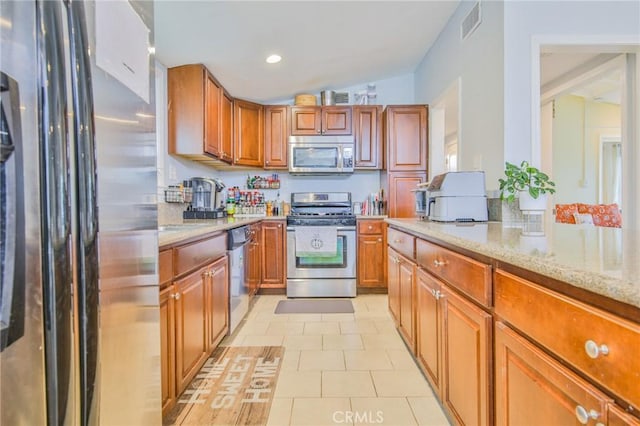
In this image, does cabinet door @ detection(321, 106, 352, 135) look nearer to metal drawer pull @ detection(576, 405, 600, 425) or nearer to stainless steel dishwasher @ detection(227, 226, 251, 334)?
stainless steel dishwasher @ detection(227, 226, 251, 334)

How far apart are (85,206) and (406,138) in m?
3.61

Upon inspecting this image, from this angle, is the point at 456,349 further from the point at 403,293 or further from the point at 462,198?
the point at 462,198

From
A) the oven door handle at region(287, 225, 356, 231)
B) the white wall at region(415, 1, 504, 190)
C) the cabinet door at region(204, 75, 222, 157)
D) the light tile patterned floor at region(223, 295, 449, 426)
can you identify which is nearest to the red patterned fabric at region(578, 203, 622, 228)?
the white wall at region(415, 1, 504, 190)

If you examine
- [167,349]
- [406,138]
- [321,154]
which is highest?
[406,138]

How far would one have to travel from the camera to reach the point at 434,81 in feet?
11.4

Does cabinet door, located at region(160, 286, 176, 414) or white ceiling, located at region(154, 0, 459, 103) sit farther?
white ceiling, located at region(154, 0, 459, 103)

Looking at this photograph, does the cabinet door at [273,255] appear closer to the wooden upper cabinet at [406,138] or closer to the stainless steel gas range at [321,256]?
the stainless steel gas range at [321,256]

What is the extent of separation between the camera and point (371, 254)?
3.70 m

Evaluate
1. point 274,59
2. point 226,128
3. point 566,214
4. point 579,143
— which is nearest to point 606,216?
point 566,214

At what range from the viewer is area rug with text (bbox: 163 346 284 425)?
1580 millimetres

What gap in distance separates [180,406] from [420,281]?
141 cm

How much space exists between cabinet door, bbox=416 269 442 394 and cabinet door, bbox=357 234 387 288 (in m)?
1.78

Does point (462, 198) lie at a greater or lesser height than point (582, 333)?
greater

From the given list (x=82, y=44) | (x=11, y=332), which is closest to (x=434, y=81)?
(x=82, y=44)
